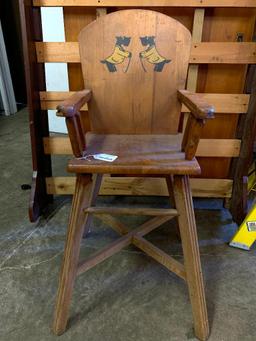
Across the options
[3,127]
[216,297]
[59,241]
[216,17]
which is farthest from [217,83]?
[3,127]

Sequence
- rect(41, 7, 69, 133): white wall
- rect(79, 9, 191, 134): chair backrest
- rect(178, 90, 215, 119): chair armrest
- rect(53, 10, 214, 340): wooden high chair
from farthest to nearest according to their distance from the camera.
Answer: rect(41, 7, 69, 133): white wall, rect(79, 9, 191, 134): chair backrest, rect(53, 10, 214, 340): wooden high chair, rect(178, 90, 215, 119): chair armrest

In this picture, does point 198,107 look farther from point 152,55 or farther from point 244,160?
point 244,160

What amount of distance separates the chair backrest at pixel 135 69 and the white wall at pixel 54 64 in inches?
44.7

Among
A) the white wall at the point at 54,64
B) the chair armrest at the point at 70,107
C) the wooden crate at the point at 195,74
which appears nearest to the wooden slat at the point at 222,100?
the wooden crate at the point at 195,74

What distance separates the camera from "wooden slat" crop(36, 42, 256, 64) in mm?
1240

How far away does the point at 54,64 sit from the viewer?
2426 millimetres

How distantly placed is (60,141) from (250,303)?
110 centimetres

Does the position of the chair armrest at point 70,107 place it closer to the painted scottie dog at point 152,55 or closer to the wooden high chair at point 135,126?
the wooden high chair at point 135,126

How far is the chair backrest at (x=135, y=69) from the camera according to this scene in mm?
1063

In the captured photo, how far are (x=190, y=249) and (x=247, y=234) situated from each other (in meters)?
0.53

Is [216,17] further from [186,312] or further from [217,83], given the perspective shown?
[186,312]

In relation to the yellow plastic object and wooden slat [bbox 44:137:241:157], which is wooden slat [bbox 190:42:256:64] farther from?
the yellow plastic object

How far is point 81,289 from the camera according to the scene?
1101 millimetres

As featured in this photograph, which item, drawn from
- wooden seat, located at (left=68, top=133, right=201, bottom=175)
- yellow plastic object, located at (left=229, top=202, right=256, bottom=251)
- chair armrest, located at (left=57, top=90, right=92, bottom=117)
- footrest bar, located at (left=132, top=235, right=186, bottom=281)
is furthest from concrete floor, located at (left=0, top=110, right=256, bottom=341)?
chair armrest, located at (left=57, top=90, right=92, bottom=117)
